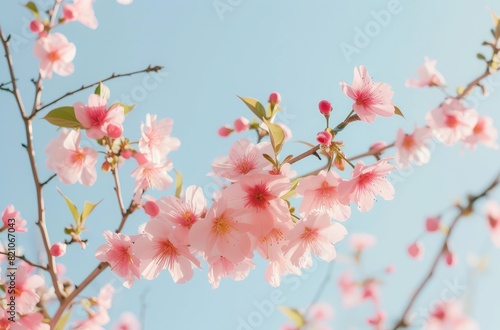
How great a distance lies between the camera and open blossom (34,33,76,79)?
70.5 inches

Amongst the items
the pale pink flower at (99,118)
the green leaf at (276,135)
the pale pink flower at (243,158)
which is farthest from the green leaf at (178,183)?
the green leaf at (276,135)

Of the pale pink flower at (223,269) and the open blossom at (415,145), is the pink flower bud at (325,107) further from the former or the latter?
the pale pink flower at (223,269)

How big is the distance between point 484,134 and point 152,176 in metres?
1.33

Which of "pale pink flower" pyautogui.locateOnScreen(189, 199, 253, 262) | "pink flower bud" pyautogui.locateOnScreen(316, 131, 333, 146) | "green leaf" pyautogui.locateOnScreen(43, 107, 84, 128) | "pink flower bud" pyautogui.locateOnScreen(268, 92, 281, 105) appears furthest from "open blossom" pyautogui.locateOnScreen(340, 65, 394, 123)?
"green leaf" pyautogui.locateOnScreen(43, 107, 84, 128)

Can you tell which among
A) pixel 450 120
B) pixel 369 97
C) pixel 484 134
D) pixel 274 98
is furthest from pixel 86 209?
pixel 484 134

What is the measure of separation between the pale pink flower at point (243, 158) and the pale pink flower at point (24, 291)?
702 mm

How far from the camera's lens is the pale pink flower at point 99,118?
47.9 inches

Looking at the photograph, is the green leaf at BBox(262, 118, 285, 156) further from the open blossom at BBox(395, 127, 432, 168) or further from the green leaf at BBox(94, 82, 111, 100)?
the green leaf at BBox(94, 82, 111, 100)

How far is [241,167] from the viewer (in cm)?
105

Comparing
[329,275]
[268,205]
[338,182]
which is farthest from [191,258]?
[329,275]

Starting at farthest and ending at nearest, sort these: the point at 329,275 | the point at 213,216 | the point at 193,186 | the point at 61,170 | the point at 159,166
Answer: the point at 329,275 → the point at 159,166 → the point at 61,170 → the point at 193,186 → the point at 213,216

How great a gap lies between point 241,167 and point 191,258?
0.24m

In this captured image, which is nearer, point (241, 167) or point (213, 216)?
point (213, 216)

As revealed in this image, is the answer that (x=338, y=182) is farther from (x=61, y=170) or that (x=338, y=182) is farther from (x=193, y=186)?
(x=61, y=170)
